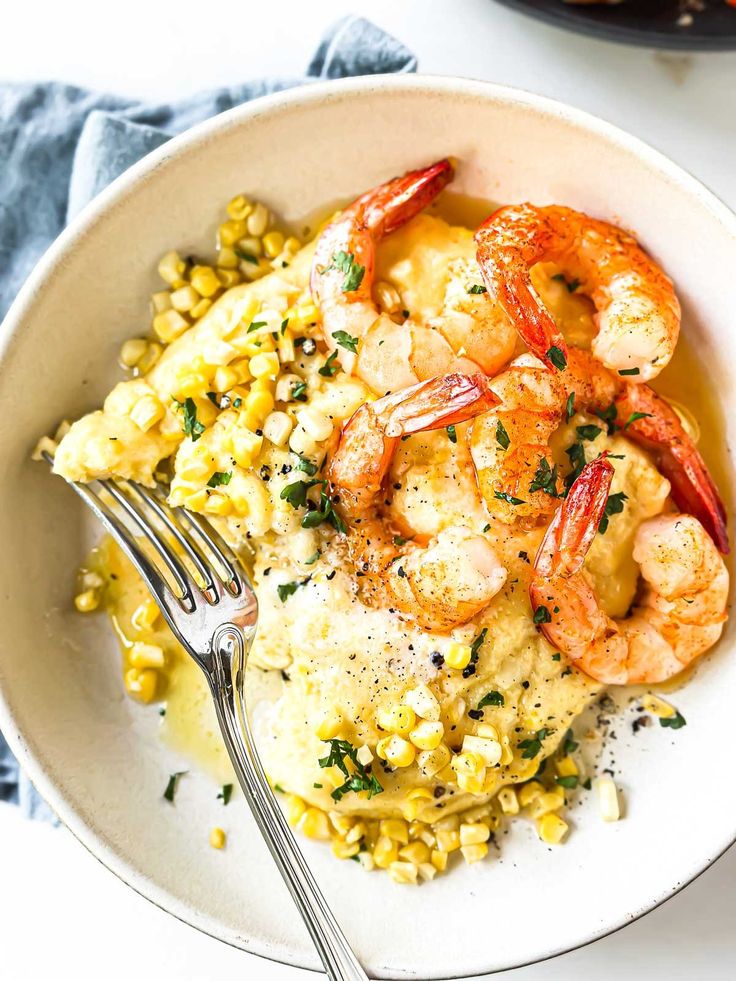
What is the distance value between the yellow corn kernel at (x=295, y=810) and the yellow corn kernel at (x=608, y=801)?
1031 millimetres

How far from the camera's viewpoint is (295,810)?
3.27 meters

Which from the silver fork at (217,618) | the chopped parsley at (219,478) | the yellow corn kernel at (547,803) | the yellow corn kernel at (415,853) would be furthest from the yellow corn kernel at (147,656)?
the yellow corn kernel at (547,803)

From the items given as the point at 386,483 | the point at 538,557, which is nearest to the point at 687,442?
the point at 538,557

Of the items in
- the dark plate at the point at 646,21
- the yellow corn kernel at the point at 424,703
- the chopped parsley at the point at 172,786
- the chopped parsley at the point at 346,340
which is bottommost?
the chopped parsley at the point at 172,786

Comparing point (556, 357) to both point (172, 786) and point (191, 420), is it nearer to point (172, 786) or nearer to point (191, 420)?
point (191, 420)

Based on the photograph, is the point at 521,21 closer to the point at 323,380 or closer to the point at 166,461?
the point at 323,380

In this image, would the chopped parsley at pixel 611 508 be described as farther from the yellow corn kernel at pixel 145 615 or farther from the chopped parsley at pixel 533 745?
the yellow corn kernel at pixel 145 615

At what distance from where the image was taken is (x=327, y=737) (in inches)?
119

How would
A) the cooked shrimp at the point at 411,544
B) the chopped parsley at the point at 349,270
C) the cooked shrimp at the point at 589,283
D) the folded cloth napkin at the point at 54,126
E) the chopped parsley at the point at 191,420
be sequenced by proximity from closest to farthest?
the cooked shrimp at the point at 411,544, the cooked shrimp at the point at 589,283, the chopped parsley at the point at 349,270, the chopped parsley at the point at 191,420, the folded cloth napkin at the point at 54,126

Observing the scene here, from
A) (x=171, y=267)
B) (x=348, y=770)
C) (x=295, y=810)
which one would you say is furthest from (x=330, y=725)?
(x=171, y=267)

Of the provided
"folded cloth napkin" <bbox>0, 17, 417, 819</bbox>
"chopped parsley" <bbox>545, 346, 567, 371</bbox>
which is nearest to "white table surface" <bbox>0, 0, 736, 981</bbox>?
"folded cloth napkin" <bbox>0, 17, 417, 819</bbox>

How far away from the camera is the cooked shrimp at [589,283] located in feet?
9.51

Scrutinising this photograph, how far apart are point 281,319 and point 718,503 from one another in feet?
5.28

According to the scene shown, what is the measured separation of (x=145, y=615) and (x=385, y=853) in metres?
1.19
